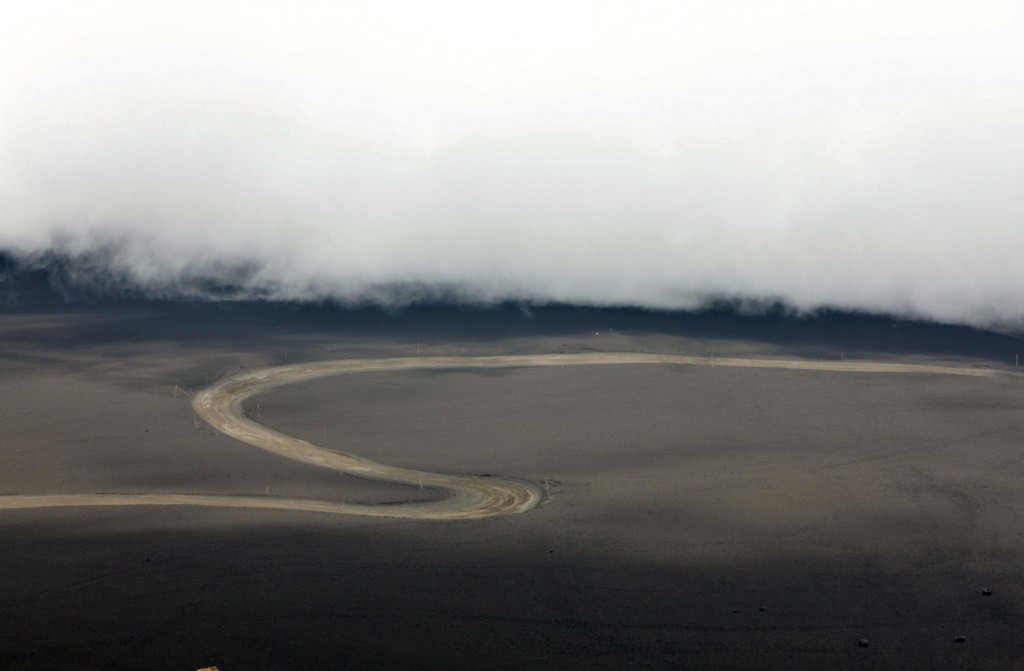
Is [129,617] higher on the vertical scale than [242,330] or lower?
lower

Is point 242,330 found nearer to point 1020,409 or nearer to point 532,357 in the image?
point 532,357

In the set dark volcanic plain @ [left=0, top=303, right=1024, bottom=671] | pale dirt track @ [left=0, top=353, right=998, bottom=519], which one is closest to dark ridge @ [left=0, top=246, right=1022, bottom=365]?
dark volcanic plain @ [left=0, top=303, right=1024, bottom=671]

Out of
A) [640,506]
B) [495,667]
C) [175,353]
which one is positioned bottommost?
[495,667]

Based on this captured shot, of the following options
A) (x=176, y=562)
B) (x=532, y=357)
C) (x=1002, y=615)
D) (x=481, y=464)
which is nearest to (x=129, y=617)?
(x=176, y=562)

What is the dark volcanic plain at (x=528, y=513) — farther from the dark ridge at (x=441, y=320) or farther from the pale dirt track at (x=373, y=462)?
the pale dirt track at (x=373, y=462)

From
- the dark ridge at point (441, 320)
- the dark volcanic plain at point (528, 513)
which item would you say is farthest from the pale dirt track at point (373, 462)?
the dark ridge at point (441, 320)

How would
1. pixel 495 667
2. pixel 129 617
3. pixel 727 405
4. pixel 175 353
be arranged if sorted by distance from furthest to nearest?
pixel 175 353, pixel 727 405, pixel 129 617, pixel 495 667

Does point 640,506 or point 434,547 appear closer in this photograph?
point 434,547

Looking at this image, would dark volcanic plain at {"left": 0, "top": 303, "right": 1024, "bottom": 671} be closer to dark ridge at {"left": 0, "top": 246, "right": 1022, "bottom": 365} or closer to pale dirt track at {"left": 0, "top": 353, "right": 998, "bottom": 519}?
→ dark ridge at {"left": 0, "top": 246, "right": 1022, "bottom": 365}
